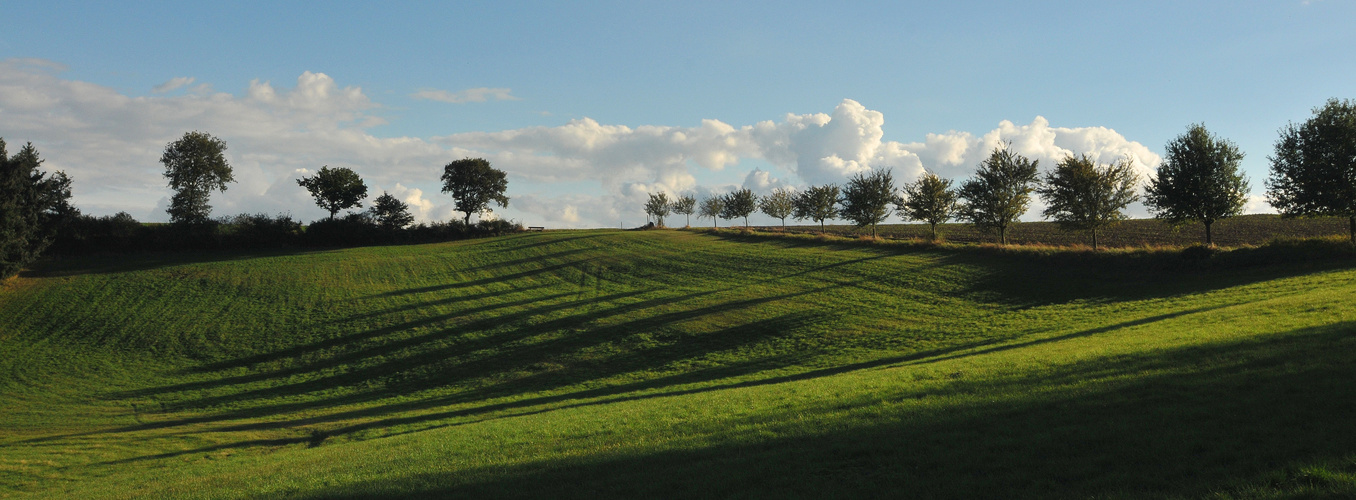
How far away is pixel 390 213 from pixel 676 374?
73168 millimetres

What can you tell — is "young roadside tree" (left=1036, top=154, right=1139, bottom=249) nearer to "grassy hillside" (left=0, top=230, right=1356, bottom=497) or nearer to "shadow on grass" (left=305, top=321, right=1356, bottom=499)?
"grassy hillside" (left=0, top=230, right=1356, bottom=497)

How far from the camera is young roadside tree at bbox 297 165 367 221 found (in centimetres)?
9281

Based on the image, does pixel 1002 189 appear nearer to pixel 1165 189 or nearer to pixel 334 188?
pixel 1165 189

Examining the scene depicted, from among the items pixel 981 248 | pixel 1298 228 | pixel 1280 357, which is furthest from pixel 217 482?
pixel 1298 228

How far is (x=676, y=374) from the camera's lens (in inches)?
1339

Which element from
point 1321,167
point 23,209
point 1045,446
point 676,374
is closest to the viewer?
point 1045,446

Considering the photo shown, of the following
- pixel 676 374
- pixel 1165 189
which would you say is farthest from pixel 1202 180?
pixel 676 374

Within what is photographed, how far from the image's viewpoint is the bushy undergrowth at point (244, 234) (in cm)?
7206

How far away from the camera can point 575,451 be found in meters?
15.6

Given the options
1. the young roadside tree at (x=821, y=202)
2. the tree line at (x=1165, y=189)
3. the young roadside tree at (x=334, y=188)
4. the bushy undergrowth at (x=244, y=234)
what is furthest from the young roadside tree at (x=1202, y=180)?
the young roadside tree at (x=334, y=188)

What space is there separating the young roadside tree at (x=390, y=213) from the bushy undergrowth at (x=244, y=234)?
110cm

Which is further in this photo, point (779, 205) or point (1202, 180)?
point (779, 205)

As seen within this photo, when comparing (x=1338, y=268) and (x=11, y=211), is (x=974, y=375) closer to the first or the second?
(x=1338, y=268)

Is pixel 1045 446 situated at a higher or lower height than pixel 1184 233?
lower
